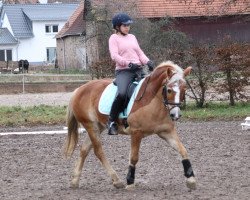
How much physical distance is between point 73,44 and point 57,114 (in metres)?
43.4

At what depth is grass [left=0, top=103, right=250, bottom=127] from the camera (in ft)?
61.8

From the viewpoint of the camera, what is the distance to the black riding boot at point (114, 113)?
8.88 m

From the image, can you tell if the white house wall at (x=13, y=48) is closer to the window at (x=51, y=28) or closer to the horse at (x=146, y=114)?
the window at (x=51, y=28)

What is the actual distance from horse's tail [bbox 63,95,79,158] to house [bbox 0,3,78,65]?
243 feet

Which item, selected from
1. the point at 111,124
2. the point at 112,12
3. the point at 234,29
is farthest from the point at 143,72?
the point at 234,29

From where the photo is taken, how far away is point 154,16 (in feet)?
154

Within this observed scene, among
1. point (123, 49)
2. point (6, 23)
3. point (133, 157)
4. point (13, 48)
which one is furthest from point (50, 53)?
point (133, 157)

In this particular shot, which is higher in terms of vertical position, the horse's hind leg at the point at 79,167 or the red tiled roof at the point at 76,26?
the red tiled roof at the point at 76,26

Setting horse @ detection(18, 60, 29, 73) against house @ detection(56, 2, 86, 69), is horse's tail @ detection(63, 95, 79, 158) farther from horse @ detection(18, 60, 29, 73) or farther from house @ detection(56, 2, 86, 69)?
horse @ detection(18, 60, 29, 73)

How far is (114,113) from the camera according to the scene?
888cm

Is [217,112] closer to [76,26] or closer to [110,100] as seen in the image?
[110,100]

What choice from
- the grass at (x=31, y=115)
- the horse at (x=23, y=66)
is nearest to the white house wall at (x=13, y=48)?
the horse at (x=23, y=66)

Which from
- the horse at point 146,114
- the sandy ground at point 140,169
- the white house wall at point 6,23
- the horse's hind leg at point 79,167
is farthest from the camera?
the white house wall at point 6,23

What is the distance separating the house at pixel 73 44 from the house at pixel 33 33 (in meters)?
17.2
